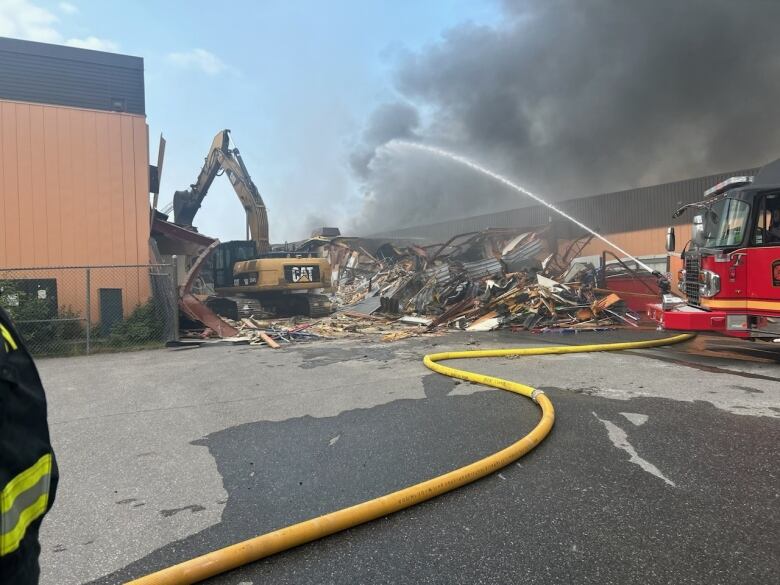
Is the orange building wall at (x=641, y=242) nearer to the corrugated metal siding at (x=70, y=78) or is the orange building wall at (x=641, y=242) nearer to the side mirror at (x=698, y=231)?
the side mirror at (x=698, y=231)

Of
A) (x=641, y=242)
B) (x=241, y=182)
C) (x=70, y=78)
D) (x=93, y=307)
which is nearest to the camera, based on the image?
(x=93, y=307)

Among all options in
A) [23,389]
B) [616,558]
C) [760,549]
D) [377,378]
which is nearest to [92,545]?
[23,389]

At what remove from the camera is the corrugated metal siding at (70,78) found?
45.7ft

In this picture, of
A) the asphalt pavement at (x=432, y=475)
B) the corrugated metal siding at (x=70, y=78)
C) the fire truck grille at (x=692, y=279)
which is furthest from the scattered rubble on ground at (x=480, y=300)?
the corrugated metal siding at (x=70, y=78)

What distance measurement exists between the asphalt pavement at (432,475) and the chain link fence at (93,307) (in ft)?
14.0

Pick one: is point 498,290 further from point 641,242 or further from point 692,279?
point 641,242

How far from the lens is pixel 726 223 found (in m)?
6.88

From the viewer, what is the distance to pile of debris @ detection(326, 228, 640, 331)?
11.8 meters

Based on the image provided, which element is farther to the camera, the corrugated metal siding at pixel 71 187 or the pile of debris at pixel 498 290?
the pile of debris at pixel 498 290

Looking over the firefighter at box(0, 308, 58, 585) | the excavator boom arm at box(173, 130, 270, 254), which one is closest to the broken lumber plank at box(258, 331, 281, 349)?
the excavator boom arm at box(173, 130, 270, 254)

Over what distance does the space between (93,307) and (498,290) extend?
10427 mm

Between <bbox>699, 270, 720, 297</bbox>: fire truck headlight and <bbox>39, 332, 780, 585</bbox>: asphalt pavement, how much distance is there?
1.15 m

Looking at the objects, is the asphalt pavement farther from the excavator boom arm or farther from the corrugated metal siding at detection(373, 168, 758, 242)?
the corrugated metal siding at detection(373, 168, 758, 242)

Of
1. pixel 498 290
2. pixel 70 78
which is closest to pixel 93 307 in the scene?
pixel 70 78
